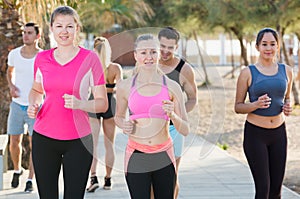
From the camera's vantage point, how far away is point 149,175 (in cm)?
464

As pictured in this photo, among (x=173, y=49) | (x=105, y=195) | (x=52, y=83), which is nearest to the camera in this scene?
(x=52, y=83)

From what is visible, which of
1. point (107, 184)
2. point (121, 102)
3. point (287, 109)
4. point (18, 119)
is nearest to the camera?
point (121, 102)

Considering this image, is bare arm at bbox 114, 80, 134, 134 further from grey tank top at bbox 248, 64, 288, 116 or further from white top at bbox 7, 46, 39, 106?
white top at bbox 7, 46, 39, 106

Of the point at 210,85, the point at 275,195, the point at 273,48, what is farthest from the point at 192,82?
the point at 275,195

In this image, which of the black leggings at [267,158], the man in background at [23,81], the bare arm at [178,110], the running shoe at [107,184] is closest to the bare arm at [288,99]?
the black leggings at [267,158]

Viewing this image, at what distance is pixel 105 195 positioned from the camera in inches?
291

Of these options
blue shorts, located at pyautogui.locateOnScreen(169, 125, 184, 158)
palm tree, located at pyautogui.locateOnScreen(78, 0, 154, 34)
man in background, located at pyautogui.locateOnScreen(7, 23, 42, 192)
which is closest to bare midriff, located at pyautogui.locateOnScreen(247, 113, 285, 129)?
blue shorts, located at pyautogui.locateOnScreen(169, 125, 184, 158)

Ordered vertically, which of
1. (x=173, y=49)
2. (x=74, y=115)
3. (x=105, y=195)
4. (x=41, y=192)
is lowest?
(x=105, y=195)

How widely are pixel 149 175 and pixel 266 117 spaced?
1370 millimetres

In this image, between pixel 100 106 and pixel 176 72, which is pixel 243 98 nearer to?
pixel 176 72

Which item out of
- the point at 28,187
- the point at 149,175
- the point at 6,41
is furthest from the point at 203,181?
the point at 149,175

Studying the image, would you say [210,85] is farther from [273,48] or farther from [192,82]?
[273,48]

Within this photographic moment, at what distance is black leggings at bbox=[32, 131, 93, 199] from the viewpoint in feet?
14.9

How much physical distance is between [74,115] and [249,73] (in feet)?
5.72
